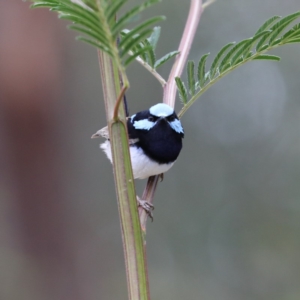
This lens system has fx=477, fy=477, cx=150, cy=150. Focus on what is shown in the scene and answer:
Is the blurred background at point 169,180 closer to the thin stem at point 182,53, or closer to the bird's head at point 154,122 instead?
the bird's head at point 154,122

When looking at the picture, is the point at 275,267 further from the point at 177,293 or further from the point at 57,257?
the point at 57,257

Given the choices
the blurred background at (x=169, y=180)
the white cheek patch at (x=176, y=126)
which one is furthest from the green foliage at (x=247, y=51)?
the blurred background at (x=169, y=180)

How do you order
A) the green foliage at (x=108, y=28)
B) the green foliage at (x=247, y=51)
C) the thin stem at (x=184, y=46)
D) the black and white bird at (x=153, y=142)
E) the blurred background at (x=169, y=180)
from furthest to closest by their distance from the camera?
the blurred background at (x=169, y=180) → the black and white bird at (x=153, y=142) → the thin stem at (x=184, y=46) → the green foliage at (x=247, y=51) → the green foliage at (x=108, y=28)

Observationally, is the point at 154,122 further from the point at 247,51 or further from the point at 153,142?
the point at 247,51

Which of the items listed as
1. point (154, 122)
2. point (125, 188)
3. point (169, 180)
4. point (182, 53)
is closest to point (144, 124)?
point (154, 122)

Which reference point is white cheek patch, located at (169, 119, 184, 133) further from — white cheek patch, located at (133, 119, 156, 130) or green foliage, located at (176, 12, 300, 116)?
green foliage, located at (176, 12, 300, 116)

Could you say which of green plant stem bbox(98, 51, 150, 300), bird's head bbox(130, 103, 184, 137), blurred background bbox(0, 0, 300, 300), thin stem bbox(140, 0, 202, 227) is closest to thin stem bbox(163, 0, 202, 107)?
thin stem bbox(140, 0, 202, 227)
